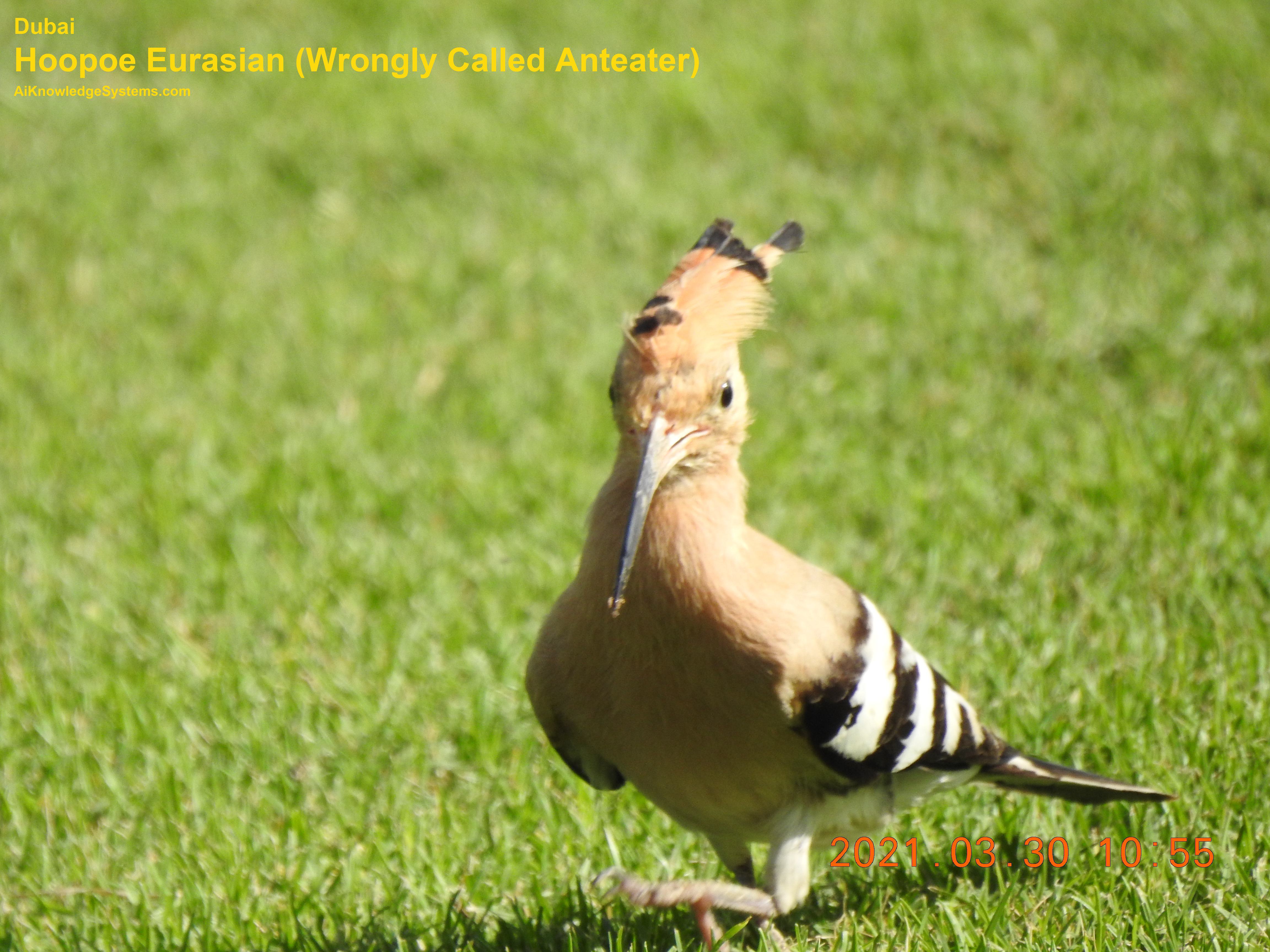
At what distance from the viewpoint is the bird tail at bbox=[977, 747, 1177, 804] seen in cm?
255

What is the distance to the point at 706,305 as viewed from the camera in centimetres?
218

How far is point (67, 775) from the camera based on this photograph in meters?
3.03

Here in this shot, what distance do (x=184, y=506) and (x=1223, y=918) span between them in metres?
3.12

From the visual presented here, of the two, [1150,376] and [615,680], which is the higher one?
[1150,376]

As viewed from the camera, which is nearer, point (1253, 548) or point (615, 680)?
point (615, 680)

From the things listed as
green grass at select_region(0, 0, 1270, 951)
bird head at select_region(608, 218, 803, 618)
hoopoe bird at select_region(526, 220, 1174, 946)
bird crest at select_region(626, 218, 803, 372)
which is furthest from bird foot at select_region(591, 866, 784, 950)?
bird crest at select_region(626, 218, 803, 372)

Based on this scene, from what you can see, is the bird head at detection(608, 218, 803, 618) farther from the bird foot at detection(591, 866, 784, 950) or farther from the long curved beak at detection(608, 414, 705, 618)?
the bird foot at detection(591, 866, 784, 950)

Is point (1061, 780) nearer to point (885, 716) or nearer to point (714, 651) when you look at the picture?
point (885, 716)

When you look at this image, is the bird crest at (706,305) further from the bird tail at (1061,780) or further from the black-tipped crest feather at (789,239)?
the bird tail at (1061,780)

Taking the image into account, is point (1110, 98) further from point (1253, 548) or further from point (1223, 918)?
point (1223, 918)

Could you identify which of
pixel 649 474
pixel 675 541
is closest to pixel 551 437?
pixel 675 541

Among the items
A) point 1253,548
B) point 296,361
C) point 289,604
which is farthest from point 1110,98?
point 289,604

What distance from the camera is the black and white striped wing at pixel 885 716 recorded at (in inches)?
88.4
